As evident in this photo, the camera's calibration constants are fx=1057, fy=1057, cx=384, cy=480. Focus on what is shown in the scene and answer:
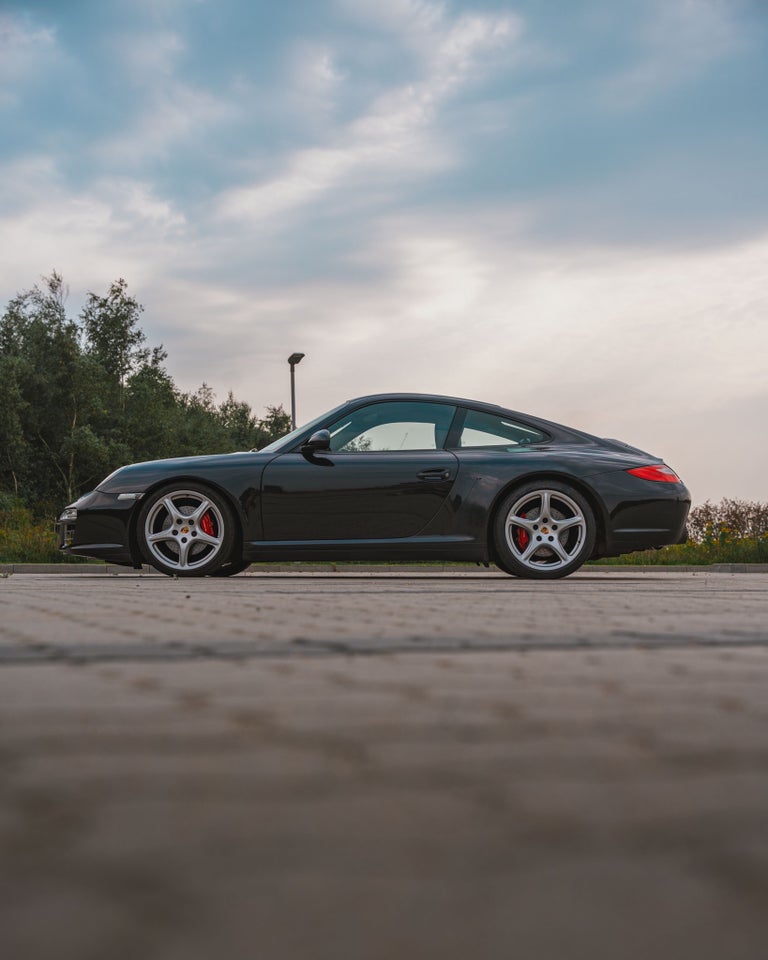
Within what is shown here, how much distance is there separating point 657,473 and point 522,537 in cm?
120

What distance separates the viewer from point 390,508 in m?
7.96

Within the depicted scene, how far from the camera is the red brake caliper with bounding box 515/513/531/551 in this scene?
789 cm

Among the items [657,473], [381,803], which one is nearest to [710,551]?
[657,473]

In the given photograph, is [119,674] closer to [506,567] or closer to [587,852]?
[587,852]

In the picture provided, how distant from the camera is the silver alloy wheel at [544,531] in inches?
309

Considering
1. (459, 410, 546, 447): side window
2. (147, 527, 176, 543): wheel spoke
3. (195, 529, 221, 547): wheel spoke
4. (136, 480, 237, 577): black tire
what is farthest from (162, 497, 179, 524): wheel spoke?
(459, 410, 546, 447): side window

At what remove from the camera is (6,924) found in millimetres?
777

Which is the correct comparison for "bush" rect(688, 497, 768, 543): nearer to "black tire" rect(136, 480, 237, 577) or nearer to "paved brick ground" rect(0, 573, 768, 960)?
"black tire" rect(136, 480, 237, 577)

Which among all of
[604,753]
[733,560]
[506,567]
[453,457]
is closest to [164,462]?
[453,457]

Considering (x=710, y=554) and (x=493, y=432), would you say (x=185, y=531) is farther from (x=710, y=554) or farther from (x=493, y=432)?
(x=710, y=554)

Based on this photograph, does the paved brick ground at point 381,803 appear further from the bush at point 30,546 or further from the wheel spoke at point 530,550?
the bush at point 30,546

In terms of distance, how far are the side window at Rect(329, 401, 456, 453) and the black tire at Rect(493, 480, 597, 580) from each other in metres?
0.85

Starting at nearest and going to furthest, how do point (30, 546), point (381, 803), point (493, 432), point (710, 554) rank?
point (381, 803)
point (493, 432)
point (710, 554)
point (30, 546)

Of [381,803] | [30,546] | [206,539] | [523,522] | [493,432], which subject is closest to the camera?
[381,803]
